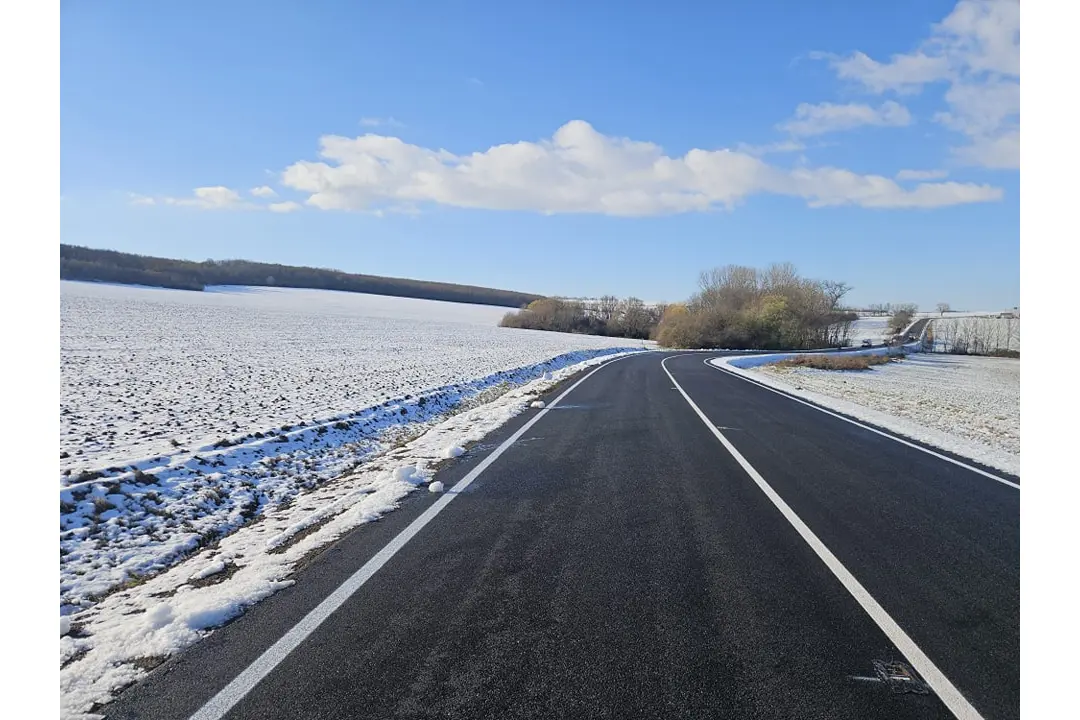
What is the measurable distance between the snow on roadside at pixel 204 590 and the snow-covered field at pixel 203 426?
299 mm

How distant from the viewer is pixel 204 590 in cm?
379

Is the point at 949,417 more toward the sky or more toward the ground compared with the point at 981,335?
more toward the ground

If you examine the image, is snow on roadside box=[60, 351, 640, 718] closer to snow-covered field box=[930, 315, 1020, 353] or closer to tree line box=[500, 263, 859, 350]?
tree line box=[500, 263, 859, 350]

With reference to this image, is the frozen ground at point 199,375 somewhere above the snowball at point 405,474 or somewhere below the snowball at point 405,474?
above

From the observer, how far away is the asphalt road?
8.79 feet

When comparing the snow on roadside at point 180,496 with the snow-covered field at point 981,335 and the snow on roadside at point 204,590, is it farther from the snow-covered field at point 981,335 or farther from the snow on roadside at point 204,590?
the snow-covered field at point 981,335

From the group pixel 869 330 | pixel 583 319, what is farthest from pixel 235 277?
pixel 869 330

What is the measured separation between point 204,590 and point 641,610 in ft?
9.61

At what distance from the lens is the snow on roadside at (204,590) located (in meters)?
2.90

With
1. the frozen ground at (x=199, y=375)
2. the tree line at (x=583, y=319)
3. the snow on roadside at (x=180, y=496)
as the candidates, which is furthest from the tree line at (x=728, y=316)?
the snow on roadside at (x=180, y=496)

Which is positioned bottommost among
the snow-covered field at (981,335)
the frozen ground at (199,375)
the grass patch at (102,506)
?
the grass patch at (102,506)

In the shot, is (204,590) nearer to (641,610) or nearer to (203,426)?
(641,610)

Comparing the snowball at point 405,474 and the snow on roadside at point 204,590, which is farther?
the snowball at point 405,474

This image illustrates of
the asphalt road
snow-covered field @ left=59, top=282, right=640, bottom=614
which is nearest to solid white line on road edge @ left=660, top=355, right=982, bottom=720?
the asphalt road
